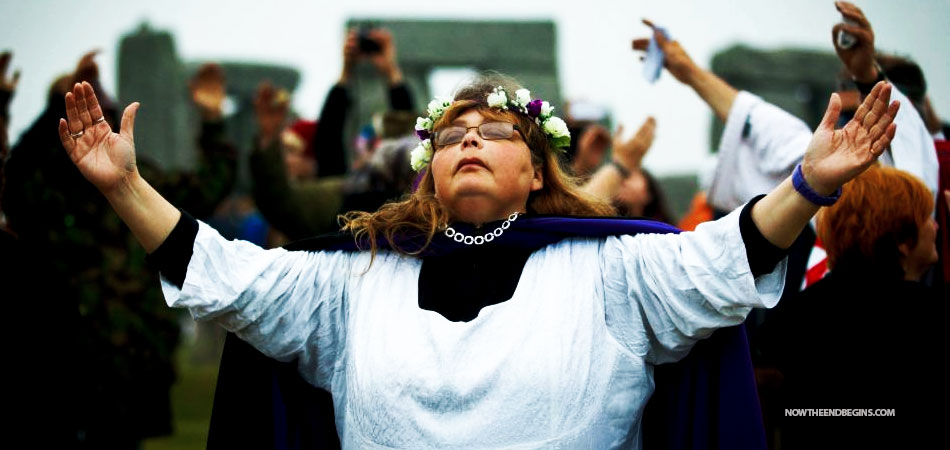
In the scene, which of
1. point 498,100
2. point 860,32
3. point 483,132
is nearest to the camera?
point 483,132

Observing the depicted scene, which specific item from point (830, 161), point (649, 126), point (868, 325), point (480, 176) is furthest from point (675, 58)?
point (830, 161)

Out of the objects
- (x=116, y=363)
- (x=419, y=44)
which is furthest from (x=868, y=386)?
(x=419, y=44)

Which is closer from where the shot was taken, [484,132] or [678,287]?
[678,287]

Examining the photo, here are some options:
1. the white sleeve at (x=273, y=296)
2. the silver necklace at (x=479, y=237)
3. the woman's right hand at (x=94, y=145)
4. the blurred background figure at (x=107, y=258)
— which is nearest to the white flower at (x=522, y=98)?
the silver necklace at (x=479, y=237)

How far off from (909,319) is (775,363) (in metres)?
0.42

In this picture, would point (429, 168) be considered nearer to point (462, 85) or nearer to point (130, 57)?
point (462, 85)

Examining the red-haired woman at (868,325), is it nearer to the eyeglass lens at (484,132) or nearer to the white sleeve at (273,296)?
the eyeglass lens at (484,132)

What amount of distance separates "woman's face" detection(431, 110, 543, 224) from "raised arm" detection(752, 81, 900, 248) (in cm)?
75

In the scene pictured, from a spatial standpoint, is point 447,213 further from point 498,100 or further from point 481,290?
point 498,100

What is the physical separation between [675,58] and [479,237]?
1.66m

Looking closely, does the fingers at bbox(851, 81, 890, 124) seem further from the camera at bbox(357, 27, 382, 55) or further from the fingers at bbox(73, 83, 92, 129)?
the camera at bbox(357, 27, 382, 55)

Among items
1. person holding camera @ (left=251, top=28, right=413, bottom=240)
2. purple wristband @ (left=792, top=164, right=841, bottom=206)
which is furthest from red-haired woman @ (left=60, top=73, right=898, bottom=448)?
person holding camera @ (left=251, top=28, right=413, bottom=240)

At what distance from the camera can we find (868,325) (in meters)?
3.38

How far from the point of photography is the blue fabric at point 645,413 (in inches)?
120
